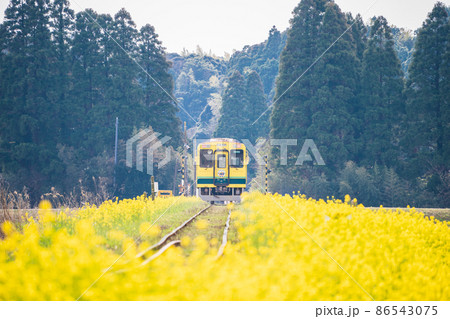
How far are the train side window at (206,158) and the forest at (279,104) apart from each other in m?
10.8

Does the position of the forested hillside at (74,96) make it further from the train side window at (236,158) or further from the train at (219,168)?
the train side window at (236,158)

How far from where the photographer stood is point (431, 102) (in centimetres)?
2886

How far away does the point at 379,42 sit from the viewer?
3309 centimetres

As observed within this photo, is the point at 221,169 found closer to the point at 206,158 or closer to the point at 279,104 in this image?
the point at 206,158

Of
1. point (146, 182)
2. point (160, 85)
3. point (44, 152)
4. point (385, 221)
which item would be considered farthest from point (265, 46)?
point (385, 221)

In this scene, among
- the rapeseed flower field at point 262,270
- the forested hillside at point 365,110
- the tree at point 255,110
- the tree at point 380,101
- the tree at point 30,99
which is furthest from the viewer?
the tree at point 255,110

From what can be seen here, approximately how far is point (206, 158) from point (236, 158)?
1.46 metres

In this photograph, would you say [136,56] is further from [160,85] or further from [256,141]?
[256,141]

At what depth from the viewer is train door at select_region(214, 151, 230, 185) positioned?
72.2 feet

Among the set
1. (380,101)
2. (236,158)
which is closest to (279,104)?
(380,101)

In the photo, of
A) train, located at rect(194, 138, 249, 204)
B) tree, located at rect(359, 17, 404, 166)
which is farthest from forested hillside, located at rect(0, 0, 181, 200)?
tree, located at rect(359, 17, 404, 166)

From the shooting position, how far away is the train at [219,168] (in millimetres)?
22056

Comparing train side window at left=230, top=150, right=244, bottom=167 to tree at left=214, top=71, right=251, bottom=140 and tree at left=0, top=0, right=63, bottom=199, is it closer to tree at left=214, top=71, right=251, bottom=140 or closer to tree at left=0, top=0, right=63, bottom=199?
tree at left=0, top=0, right=63, bottom=199

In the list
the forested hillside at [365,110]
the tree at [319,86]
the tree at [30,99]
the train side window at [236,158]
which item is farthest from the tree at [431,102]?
the tree at [30,99]
